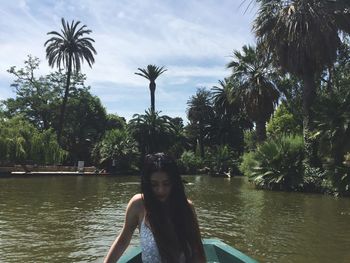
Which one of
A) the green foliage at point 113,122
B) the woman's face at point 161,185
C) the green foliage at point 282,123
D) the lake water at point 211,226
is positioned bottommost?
the lake water at point 211,226

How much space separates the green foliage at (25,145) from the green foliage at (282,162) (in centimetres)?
1952

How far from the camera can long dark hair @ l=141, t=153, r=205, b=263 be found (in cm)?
272

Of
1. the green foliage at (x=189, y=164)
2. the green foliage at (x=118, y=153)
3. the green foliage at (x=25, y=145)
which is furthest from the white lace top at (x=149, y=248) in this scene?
the green foliage at (x=189, y=164)

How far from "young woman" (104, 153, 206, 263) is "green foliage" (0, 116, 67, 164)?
1355 inches

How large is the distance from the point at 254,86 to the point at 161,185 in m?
31.1

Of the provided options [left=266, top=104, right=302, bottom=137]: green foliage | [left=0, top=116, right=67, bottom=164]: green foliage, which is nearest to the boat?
[left=0, top=116, right=67, bottom=164]: green foliage

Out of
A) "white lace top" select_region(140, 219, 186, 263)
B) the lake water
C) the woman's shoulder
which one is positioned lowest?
the lake water

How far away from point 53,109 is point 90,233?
47.7m

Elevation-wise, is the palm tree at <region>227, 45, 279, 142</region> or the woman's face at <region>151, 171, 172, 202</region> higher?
the palm tree at <region>227, 45, 279, 142</region>

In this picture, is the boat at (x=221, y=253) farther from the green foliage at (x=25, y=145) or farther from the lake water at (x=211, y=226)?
the green foliage at (x=25, y=145)

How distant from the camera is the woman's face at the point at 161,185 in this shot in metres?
2.84

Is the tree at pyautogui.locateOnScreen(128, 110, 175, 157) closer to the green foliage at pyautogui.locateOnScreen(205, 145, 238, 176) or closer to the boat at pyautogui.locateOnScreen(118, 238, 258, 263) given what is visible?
the green foliage at pyautogui.locateOnScreen(205, 145, 238, 176)

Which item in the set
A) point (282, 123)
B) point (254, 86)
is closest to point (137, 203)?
point (254, 86)

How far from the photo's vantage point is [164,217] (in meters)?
2.78
